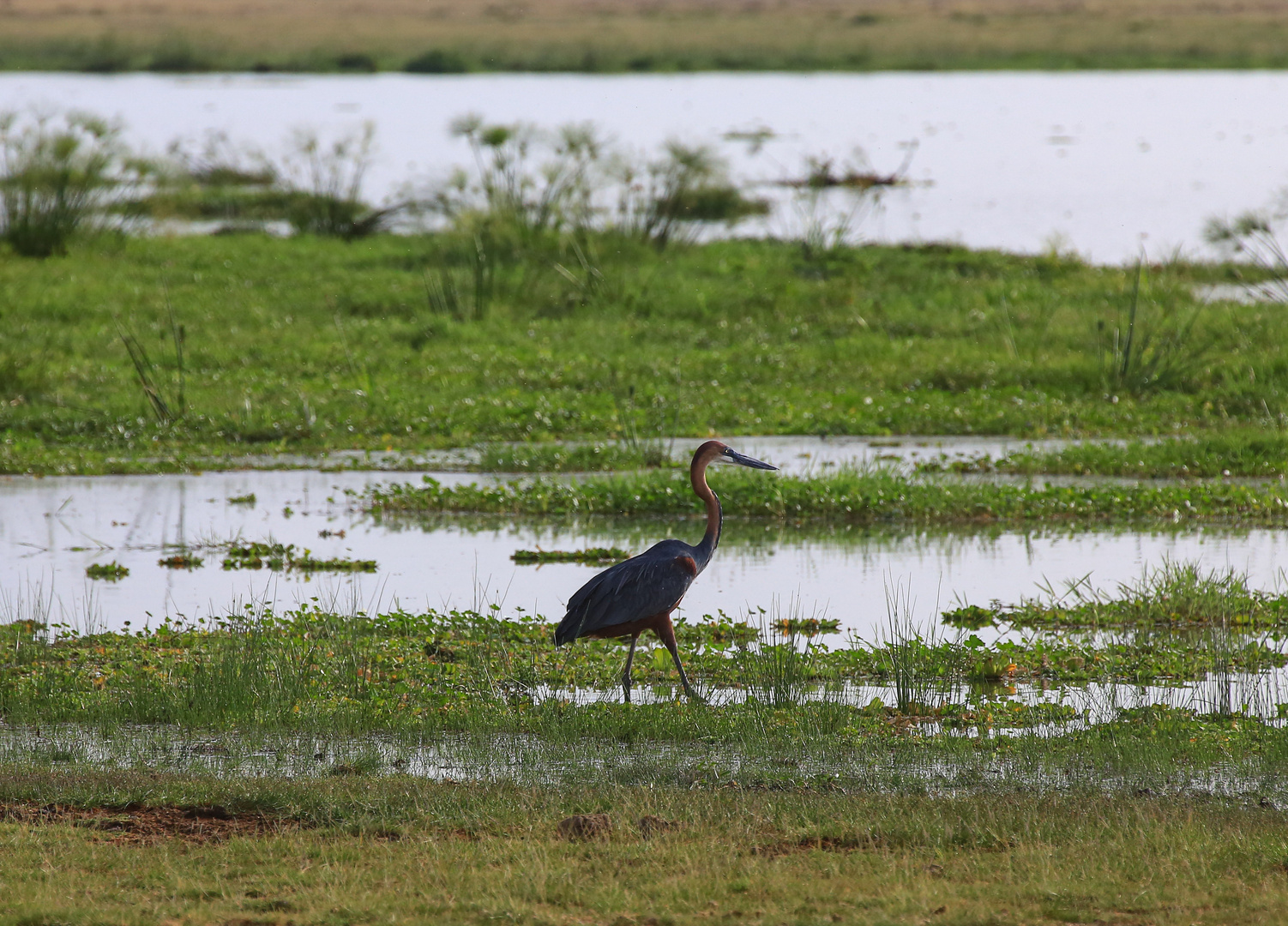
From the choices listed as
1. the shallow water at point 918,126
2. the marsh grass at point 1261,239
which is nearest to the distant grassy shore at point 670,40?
the shallow water at point 918,126

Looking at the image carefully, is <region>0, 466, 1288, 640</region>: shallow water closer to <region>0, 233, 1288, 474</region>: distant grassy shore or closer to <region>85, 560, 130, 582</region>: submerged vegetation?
<region>85, 560, 130, 582</region>: submerged vegetation

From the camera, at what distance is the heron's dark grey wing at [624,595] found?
8211 millimetres

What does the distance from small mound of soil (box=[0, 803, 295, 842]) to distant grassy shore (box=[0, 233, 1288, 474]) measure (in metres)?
9.23

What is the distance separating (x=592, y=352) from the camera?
2058 centimetres

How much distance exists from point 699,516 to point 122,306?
42.0ft

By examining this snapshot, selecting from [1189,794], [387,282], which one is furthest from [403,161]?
[1189,794]

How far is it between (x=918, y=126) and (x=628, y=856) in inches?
2763

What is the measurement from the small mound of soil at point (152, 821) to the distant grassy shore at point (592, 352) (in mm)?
9228

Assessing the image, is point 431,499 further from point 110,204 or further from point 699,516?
point 110,204

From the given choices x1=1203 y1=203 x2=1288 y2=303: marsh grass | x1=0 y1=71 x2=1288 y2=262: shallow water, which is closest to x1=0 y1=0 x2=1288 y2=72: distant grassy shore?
x1=0 y1=71 x2=1288 y2=262: shallow water

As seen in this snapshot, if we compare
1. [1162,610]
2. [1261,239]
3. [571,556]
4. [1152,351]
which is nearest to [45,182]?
[571,556]

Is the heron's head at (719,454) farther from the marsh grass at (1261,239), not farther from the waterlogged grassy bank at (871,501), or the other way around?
the marsh grass at (1261,239)

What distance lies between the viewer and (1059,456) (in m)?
15.3

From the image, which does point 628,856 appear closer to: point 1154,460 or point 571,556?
point 571,556
